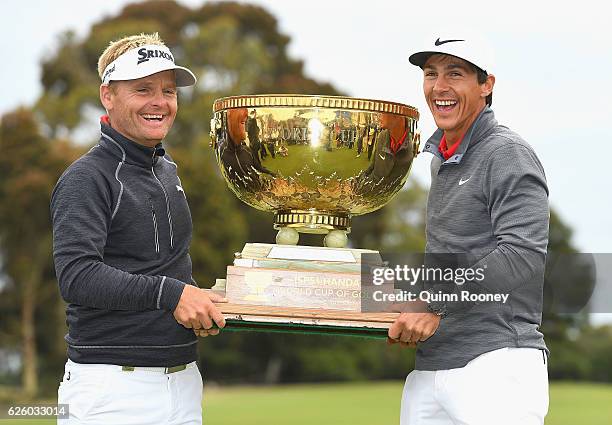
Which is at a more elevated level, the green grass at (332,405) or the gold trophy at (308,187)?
the gold trophy at (308,187)

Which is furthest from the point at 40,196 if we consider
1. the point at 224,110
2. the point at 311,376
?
the point at 224,110

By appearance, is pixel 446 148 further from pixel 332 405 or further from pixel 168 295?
pixel 332 405

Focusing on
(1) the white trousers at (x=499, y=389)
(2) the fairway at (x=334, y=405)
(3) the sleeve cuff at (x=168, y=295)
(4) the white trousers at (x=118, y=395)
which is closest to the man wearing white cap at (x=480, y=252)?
(1) the white trousers at (x=499, y=389)

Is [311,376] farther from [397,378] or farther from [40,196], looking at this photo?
[40,196]

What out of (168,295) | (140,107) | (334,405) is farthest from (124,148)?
(334,405)

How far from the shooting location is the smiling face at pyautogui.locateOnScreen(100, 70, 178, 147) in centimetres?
A: 371

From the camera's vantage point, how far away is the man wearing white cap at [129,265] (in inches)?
137

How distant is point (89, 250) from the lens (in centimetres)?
347

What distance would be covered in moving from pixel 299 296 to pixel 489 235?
27.6 inches

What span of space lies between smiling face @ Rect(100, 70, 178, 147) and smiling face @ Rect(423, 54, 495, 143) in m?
0.99

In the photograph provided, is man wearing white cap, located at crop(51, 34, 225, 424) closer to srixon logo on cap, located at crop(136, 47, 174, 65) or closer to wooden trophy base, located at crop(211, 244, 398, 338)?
srixon logo on cap, located at crop(136, 47, 174, 65)

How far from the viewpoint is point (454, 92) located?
145 inches

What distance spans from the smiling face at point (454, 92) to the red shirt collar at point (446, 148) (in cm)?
4

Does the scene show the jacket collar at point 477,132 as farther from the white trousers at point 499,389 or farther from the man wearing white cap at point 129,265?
→ the man wearing white cap at point 129,265
